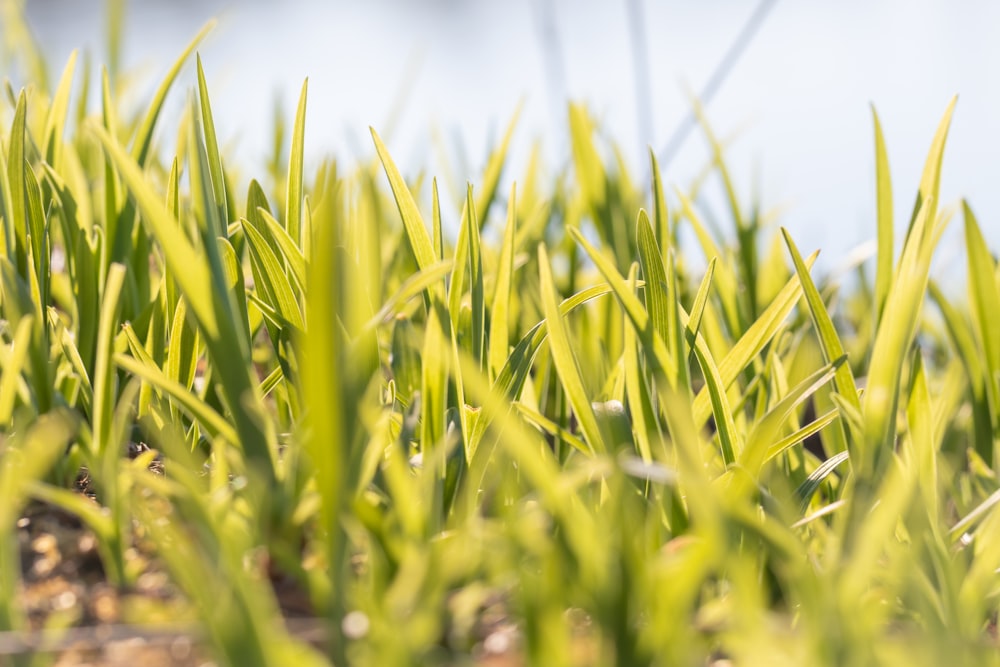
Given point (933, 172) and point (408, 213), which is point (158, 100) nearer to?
point (408, 213)

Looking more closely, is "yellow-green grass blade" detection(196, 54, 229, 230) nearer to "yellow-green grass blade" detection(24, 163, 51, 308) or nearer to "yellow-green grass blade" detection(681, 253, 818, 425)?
"yellow-green grass blade" detection(24, 163, 51, 308)

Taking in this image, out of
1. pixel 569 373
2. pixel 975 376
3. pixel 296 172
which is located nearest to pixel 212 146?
pixel 296 172

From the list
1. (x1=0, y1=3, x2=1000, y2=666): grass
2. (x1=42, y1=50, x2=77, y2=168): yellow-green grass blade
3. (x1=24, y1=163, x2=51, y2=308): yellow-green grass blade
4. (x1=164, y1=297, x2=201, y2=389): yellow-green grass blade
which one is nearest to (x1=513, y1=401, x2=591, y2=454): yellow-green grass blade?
(x1=0, y1=3, x2=1000, y2=666): grass

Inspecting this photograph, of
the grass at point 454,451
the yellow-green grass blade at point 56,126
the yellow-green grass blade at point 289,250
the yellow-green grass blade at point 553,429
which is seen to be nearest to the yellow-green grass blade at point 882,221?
the grass at point 454,451

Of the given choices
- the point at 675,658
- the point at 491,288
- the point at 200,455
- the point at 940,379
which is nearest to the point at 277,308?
the point at 200,455

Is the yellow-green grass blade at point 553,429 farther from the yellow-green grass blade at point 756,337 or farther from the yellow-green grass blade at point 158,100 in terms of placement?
the yellow-green grass blade at point 158,100

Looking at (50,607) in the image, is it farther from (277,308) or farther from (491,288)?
(491,288)
